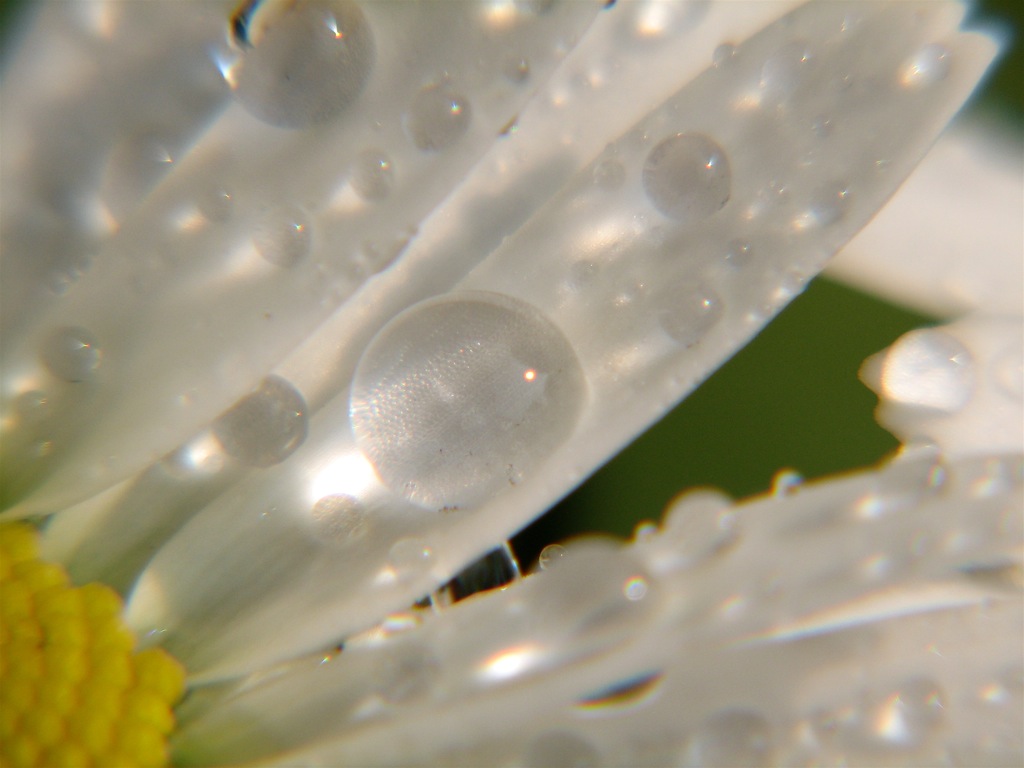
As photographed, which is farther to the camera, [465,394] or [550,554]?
[550,554]

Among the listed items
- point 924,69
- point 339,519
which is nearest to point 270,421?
point 339,519

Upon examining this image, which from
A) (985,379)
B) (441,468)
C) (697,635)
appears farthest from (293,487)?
(985,379)

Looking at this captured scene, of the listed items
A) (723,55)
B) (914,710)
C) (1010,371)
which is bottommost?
(914,710)

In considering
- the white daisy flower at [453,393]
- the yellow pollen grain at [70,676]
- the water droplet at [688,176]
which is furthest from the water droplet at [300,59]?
the yellow pollen grain at [70,676]

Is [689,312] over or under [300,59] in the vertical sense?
under

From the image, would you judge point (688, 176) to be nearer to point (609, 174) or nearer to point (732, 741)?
point (609, 174)

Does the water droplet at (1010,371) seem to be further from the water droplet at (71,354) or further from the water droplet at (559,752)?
the water droplet at (71,354)

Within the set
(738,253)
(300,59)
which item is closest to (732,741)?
(738,253)
